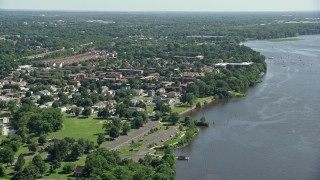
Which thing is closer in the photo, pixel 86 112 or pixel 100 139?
pixel 100 139

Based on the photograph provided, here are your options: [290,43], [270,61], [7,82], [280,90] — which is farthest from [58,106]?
[290,43]

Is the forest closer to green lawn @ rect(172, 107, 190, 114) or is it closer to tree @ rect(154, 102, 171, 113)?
tree @ rect(154, 102, 171, 113)

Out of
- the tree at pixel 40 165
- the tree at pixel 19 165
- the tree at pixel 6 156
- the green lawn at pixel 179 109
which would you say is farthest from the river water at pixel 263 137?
the tree at pixel 6 156

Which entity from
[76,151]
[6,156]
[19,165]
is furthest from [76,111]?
[19,165]

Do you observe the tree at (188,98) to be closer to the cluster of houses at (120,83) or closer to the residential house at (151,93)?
the cluster of houses at (120,83)

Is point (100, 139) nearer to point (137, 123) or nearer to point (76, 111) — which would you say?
point (137, 123)
